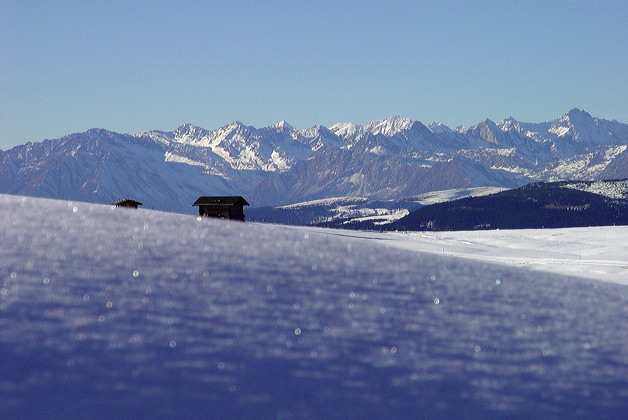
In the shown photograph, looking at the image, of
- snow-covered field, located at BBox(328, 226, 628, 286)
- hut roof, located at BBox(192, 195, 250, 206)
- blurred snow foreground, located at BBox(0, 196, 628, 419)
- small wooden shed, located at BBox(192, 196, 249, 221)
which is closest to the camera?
blurred snow foreground, located at BBox(0, 196, 628, 419)

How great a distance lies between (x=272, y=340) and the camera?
47.9 feet

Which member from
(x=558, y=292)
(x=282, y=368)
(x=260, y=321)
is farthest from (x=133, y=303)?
(x=558, y=292)

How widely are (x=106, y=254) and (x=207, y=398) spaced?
40.9ft

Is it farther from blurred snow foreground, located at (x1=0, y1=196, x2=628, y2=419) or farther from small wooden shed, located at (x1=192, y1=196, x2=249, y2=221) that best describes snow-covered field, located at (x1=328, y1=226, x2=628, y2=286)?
small wooden shed, located at (x1=192, y1=196, x2=249, y2=221)

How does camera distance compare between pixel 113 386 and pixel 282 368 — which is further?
pixel 282 368

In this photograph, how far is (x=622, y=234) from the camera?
82.1 metres

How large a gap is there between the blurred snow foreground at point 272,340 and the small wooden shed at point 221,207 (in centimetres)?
7189

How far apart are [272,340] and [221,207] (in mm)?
85632

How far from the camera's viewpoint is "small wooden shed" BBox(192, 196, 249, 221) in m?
98.9

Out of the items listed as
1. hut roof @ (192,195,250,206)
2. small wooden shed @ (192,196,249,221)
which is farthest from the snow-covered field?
hut roof @ (192,195,250,206)

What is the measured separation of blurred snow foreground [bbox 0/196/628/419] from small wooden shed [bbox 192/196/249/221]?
236 feet

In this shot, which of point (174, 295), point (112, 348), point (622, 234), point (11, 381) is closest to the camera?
point (11, 381)

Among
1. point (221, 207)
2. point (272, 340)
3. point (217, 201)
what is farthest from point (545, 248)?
point (272, 340)

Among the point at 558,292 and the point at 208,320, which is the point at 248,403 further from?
the point at 558,292
